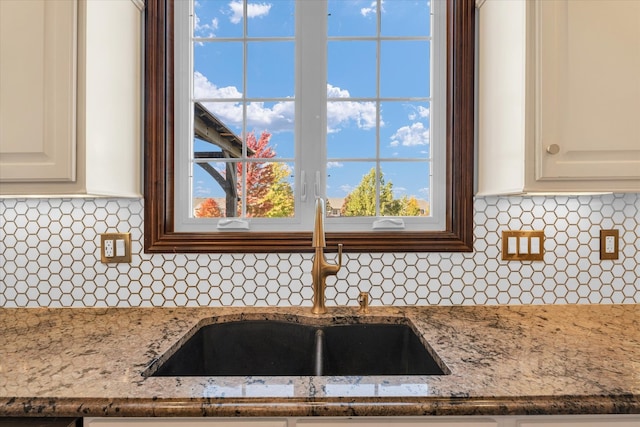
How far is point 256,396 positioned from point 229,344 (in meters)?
0.60

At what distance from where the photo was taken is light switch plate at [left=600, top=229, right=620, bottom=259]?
5.04 feet

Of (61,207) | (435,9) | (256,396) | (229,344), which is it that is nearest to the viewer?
(256,396)

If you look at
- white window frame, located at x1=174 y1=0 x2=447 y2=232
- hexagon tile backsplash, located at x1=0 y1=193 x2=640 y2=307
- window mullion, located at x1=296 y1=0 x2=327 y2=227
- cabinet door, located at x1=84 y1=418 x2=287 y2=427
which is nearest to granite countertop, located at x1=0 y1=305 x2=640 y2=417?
cabinet door, located at x1=84 y1=418 x2=287 y2=427

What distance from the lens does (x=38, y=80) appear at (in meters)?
1.16

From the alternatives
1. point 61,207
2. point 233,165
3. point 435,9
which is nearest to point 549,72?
point 435,9

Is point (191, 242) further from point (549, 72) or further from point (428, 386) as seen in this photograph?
point (549, 72)

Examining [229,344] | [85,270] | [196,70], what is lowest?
[229,344]

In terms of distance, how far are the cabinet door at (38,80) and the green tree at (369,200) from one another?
0.98 meters

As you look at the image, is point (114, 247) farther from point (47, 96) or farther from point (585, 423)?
point (585, 423)

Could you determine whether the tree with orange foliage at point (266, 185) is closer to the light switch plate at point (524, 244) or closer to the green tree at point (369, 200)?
the green tree at point (369, 200)

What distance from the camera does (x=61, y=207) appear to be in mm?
1518

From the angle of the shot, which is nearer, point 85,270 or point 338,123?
point 85,270

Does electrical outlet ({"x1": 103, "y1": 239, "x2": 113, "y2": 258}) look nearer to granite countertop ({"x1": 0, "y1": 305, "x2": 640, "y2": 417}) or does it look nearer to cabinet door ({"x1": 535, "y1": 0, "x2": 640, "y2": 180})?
granite countertop ({"x1": 0, "y1": 305, "x2": 640, "y2": 417})

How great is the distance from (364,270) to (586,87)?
2.98 feet
